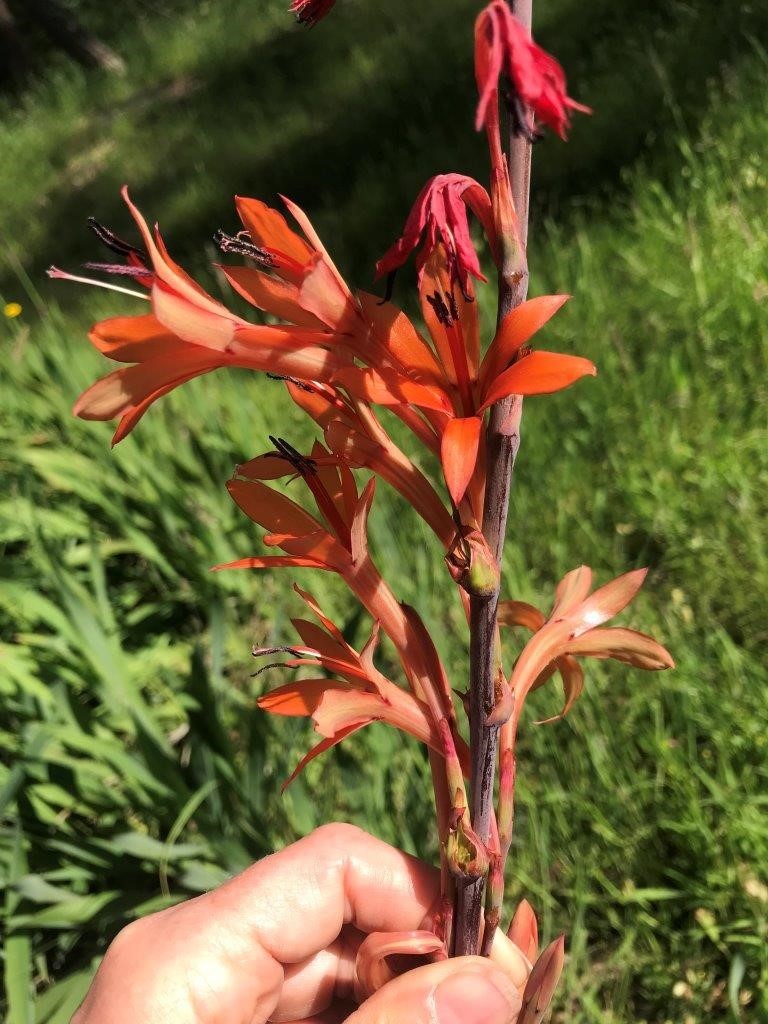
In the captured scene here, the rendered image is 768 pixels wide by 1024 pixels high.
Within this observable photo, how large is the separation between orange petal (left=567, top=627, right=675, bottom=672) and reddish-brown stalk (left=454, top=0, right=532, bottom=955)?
0.42 ft

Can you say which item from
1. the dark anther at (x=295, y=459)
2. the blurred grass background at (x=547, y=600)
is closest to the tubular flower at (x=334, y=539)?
the dark anther at (x=295, y=459)

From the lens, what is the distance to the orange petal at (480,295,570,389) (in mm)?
532

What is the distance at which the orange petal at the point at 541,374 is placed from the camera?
506 millimetres

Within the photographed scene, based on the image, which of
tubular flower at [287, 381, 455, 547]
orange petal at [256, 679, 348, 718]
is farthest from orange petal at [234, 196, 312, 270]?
orange petal at [256, 679, 348, 718]

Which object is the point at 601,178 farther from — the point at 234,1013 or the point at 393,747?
the point at 234,1013

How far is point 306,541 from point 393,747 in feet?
2.75

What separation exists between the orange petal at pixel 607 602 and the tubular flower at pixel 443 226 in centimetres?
34

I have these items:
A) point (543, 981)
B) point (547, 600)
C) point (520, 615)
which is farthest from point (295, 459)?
point (547, 600)

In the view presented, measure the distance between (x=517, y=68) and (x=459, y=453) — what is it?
0.72ft

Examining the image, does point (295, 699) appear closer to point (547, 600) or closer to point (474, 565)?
point (474, 565)

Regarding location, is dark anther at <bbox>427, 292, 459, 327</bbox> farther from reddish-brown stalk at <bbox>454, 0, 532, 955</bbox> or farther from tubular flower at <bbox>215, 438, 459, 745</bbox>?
tubular flower at <bbox>215, 438, 459, 745</bbox>

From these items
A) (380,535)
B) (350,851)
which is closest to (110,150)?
(380,535)

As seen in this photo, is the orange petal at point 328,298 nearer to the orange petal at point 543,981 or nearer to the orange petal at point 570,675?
the orange petal at point 570,675

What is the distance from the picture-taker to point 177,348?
1.97ft
